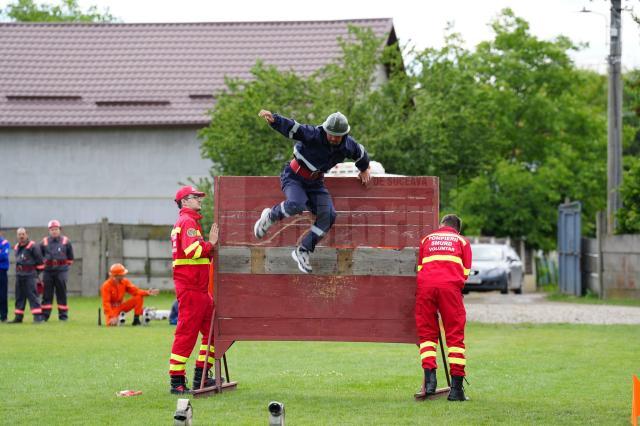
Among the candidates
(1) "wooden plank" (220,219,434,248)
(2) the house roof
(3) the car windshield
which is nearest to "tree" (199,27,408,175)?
(3) the car windshield

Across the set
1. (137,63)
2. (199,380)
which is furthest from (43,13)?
(199,380)

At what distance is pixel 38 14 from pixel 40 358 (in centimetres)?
5360

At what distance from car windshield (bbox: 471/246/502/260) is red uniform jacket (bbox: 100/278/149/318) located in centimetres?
1435

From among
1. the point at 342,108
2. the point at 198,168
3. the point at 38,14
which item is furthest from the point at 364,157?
the point at 38,14

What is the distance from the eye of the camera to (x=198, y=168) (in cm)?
4103

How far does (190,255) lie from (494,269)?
926 inches

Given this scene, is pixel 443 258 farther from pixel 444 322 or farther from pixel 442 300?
pixel 444 322

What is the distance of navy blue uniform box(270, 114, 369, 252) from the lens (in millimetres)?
11786

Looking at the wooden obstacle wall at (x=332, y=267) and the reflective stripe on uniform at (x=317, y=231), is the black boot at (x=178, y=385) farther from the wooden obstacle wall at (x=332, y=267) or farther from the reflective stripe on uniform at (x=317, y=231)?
the reflective stripe on uniform at (x=317, y=231)

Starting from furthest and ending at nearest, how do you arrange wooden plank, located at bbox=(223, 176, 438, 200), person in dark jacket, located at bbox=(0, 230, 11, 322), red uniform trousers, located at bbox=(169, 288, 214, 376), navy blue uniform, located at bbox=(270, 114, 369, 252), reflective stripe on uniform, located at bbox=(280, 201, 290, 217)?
person in dark jacket, located at bbox=(0, 230, 11, 322) < wooden plank, located at bbox=(223, 176, 438, 200) < red uniform trousers, located at bbox=(169, 288, 214, 376) < reflective stripe on uniform, located at bbox=(280, 201, 290, 217) < navy blue uniform, located at bbox=(270, 114, 369, 252)

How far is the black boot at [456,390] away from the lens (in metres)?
12.2

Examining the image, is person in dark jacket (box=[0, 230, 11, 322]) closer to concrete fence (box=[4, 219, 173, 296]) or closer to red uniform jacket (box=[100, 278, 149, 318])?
red uniform jacket (box=[100, 278, 149, 318])

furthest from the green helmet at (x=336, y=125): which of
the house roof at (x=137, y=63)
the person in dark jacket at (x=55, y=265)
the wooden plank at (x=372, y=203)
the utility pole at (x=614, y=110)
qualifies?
the house roof at (x=137, y=63)

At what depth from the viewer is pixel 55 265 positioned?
84.2 ft
